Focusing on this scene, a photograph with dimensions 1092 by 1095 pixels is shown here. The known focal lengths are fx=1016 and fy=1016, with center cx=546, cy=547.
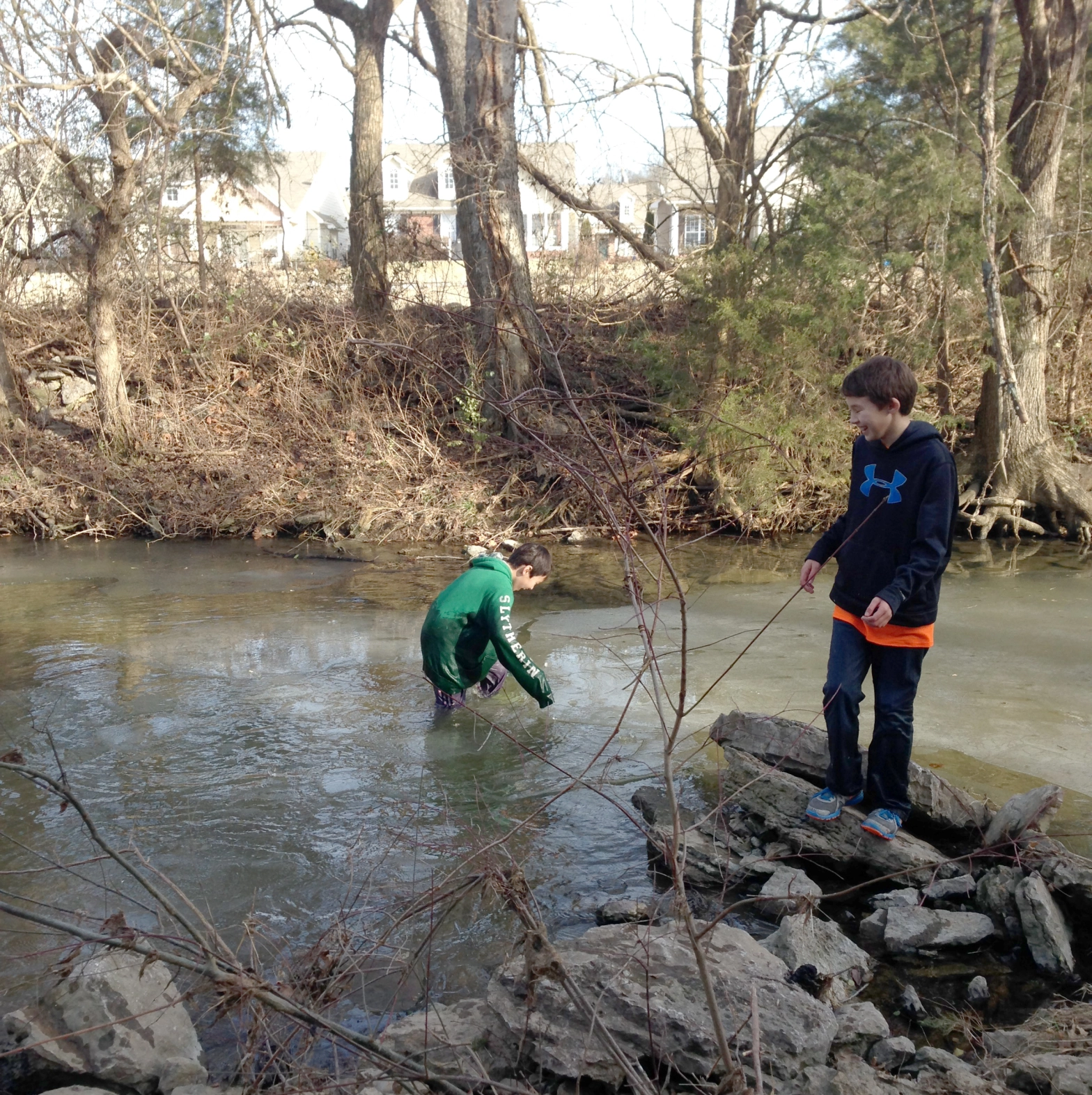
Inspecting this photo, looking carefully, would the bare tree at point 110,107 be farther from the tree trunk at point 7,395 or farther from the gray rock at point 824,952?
the gray rock at point 824,952

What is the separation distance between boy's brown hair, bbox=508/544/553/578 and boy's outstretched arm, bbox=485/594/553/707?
0.81 feet

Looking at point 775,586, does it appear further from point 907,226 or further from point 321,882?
point 321,882

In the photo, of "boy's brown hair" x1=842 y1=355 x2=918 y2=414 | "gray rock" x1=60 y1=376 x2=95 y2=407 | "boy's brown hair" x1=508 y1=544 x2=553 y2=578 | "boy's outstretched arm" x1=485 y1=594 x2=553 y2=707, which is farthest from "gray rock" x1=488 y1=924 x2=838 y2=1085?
"gray rock" x1=60 y1=376 x2=95 y2=407

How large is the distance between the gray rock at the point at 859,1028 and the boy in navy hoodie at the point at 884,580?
107cm

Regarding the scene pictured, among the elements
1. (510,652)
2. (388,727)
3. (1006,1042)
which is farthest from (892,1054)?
(388,727)

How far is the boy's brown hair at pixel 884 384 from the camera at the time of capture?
156 inches

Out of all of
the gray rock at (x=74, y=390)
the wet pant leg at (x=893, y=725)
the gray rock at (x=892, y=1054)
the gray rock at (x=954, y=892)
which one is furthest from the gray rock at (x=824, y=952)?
the gray rock at (x=74, y=390)

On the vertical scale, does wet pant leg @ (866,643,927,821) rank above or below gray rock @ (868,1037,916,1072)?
above

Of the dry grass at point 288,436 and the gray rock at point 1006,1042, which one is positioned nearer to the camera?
the gray rock at point 1006,1042

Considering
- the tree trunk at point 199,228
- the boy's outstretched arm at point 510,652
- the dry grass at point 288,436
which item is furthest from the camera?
the tree trunk at point 199,228

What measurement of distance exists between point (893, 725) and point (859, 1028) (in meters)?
1.34

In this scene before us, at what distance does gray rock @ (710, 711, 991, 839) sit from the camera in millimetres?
4426

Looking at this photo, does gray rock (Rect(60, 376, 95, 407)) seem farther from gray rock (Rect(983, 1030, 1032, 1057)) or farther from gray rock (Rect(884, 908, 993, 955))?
gray rock (Rect(983, 1030, 1032, 1057))

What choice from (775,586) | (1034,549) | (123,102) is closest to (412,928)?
(775,586)
